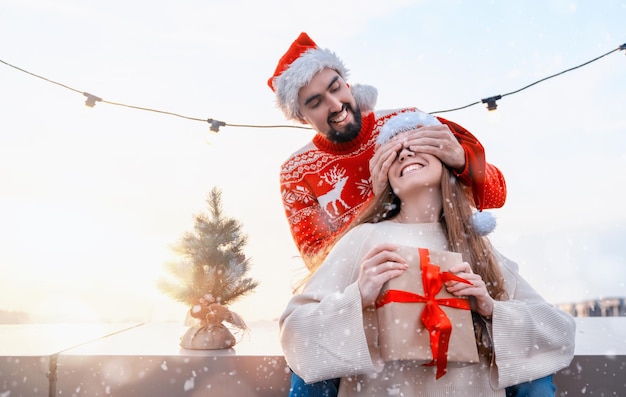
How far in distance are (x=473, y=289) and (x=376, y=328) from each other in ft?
0.80

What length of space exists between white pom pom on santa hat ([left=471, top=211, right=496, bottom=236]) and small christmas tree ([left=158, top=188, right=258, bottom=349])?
963 millimetres

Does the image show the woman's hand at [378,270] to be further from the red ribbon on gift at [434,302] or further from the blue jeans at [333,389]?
the blue jeans at [333,389]

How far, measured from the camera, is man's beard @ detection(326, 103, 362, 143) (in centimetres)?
217

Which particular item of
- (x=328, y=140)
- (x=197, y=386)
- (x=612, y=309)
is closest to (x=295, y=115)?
(x=328, y=140)

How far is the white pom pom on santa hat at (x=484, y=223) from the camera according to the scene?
1.48 m

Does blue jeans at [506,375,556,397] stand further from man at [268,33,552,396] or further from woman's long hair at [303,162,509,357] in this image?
man at [268,33,552,396]

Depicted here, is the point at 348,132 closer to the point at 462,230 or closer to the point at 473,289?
the point at 462,230

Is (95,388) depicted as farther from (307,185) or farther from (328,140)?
(328,140)

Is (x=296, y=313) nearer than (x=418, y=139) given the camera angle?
Yes

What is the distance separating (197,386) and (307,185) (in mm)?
901

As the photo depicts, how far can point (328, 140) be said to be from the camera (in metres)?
2.23

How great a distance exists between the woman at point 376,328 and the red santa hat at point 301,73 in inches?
38.5

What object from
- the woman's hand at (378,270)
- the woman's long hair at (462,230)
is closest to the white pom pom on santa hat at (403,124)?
the woman's long hair at (462,230)

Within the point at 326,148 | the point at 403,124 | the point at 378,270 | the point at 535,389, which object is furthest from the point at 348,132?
the point at 535,389
